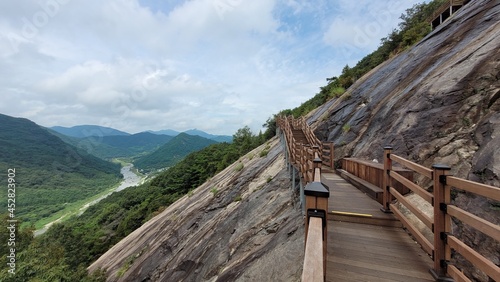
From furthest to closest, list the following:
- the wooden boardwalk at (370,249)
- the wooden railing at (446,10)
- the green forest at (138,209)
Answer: the green forest at (138,209) → the wooden railing at (446,10) → the wooden boardwalk at (370,249)

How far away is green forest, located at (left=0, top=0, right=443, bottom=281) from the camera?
15.4 meters

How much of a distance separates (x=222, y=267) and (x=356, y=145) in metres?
7.72

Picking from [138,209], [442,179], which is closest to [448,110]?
[442,179]

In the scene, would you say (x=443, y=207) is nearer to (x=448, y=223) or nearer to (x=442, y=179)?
(x=448, y=223)

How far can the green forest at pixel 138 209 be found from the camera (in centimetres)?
1538

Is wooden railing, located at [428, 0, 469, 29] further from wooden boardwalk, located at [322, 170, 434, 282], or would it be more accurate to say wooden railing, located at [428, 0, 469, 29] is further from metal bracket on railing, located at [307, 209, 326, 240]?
metal bracket on railing, located at [307, 209, 326, 240]

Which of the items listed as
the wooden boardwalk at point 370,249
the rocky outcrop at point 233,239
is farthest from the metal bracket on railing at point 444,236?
the rocky outcrop at point 233,239

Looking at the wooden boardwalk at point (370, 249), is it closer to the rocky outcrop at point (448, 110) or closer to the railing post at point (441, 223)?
the railing post at point (441, 223)

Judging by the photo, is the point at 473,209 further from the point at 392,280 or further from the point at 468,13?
the point at 468,13

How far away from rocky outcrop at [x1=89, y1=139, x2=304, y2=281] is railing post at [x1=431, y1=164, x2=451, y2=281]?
2.27m

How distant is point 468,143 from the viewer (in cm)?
522

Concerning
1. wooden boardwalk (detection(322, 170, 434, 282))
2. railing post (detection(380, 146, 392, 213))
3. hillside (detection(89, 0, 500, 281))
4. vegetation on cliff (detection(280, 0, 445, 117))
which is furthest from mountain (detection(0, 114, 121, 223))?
railing post (detection(380, 146, 392, 213))

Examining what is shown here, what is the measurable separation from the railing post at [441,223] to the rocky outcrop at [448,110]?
0.98m

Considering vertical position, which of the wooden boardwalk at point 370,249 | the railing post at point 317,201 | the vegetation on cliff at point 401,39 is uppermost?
the vegetation on cliff at point 401,39
